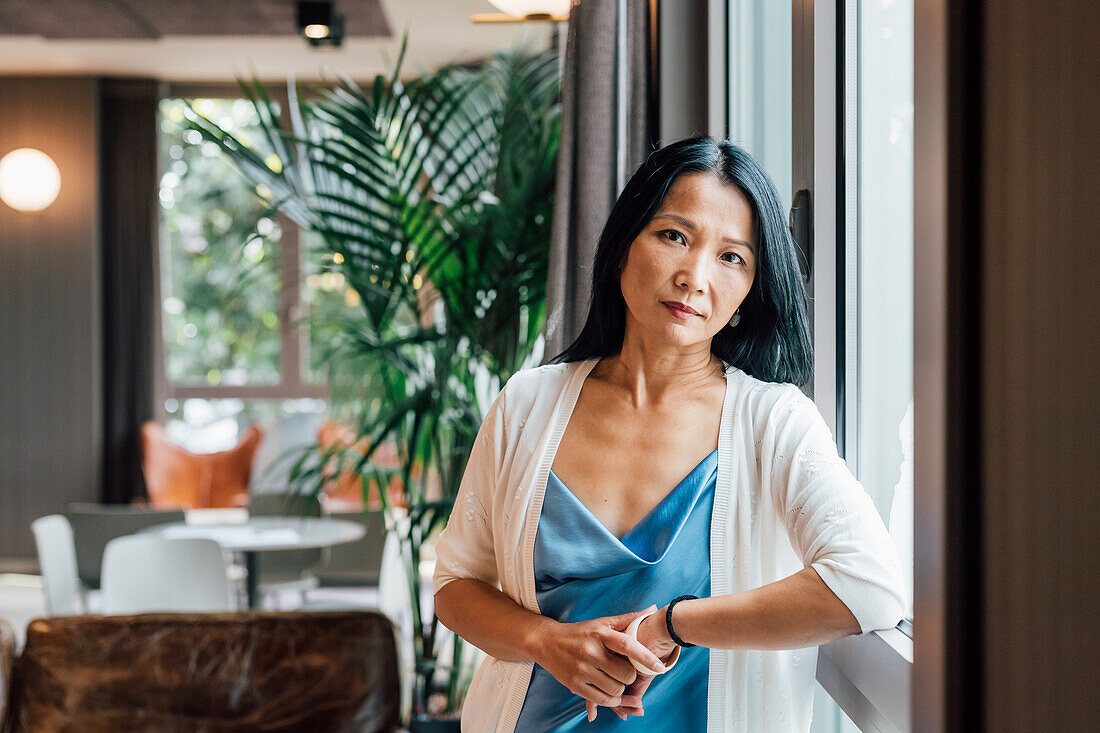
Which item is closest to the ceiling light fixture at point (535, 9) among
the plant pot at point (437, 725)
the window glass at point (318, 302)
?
the plant pot at point (437, 725)

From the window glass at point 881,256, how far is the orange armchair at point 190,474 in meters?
5.27

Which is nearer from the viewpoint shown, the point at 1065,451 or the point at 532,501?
the point at 1065,451

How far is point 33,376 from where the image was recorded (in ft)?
20.2

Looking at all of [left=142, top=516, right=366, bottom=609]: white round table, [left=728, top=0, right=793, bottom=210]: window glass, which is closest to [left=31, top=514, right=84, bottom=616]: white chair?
[left=142, top=516, right=366, bottom=609]: white round table

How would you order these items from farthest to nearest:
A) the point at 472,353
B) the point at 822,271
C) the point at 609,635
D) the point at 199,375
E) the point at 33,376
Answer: the point at 199,375 < the point at 33,376 < the point at 472,353 < the point at 822,271 < the point at 609,635

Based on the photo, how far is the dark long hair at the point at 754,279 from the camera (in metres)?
1.07

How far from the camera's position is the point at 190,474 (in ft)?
20.0

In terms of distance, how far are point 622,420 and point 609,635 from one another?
0.27 m

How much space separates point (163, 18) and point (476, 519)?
190 inches

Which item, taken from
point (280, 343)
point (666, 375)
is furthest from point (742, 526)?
point (280, 343)

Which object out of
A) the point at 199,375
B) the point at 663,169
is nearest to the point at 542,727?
the point at 663,169

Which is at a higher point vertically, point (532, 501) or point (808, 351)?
point (808, 351)

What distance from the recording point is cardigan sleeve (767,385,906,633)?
0.88m

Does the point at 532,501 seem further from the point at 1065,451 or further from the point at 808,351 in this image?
the point at 1065,451
